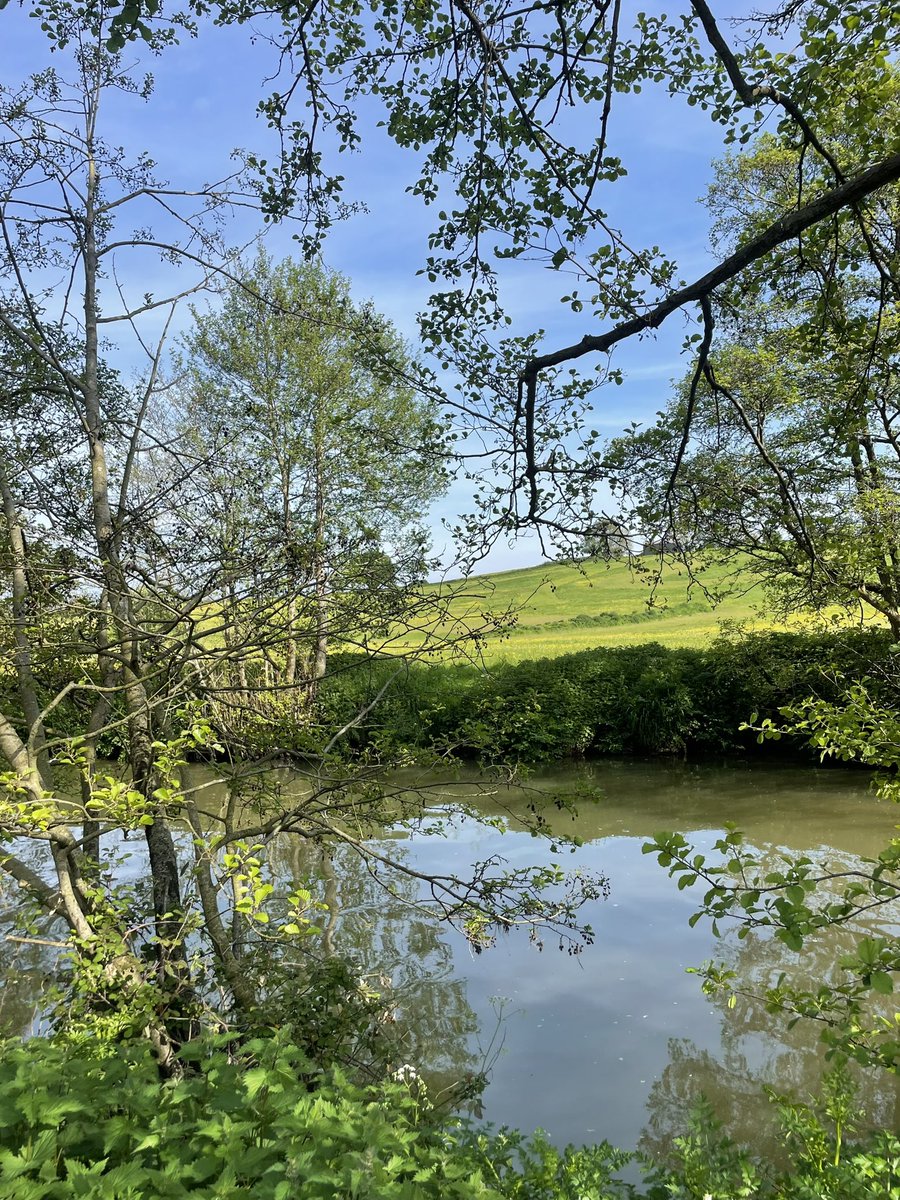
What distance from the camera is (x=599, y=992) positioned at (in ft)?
18.5

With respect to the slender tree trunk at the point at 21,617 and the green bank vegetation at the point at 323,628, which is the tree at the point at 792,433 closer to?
the green bank vegetation at the point at 323,628

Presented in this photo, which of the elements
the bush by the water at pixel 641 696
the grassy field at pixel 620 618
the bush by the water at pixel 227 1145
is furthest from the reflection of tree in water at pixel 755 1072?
the bush by the water at pixel 641 696

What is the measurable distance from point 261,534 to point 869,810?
914 centimetres

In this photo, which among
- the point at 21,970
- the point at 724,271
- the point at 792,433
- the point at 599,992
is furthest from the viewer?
the point at 792,433

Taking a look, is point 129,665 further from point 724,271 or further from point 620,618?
point 620,618

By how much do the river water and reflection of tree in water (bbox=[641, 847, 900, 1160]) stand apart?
0.04 feet

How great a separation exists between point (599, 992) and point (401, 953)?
166 cm

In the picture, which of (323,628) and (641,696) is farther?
(641,696)

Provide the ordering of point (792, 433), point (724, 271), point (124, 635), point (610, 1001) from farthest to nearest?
point (792, 433) → point (610, 1001) → point (124, 635) → point (724, 271)

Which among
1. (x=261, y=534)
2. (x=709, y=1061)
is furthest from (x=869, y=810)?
(x=261, y=534)

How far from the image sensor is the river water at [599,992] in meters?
4.33

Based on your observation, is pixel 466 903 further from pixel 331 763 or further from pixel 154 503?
pixel 154 503

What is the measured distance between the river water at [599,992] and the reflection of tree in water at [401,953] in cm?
2

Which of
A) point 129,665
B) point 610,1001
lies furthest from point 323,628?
point 610,1001
